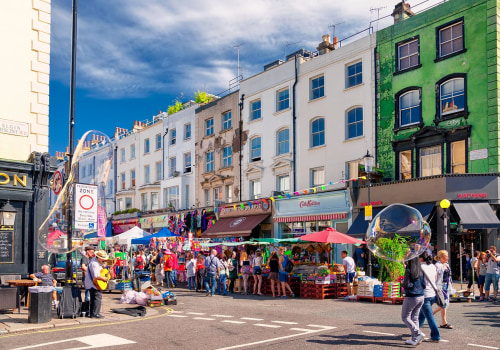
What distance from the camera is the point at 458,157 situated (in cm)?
2323

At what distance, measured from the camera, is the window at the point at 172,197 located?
4028 cm

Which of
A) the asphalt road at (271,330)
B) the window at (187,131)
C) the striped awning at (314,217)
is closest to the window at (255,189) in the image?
the striped awning at (314,217)

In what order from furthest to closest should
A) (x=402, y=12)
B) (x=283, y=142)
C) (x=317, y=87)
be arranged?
(x=283, y=142)
(x=317, y=87)
(x=402, y=12)

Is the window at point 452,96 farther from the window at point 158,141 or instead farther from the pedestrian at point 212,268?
the window at point 158,141

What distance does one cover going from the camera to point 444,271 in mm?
12031

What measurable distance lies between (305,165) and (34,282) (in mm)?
18689

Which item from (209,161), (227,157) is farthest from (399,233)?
(209,161)

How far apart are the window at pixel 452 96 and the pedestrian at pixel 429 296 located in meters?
14.9

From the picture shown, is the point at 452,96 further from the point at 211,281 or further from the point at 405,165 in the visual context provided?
the point at 211,281

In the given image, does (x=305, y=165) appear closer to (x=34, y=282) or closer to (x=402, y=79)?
(x=402, y=79)

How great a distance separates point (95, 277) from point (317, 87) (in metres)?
20.0

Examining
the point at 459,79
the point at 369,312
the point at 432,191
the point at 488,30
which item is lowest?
the point at 369,312

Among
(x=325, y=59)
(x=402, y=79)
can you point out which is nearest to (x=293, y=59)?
(x=325, y=59)

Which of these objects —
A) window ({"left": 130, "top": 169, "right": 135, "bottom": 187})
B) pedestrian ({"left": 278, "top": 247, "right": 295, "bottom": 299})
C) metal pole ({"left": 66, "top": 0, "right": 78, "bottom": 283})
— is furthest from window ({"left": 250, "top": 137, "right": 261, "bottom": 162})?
metal pole ({"left": 66, "top": 0, "right": 78, "bottom": 283})
